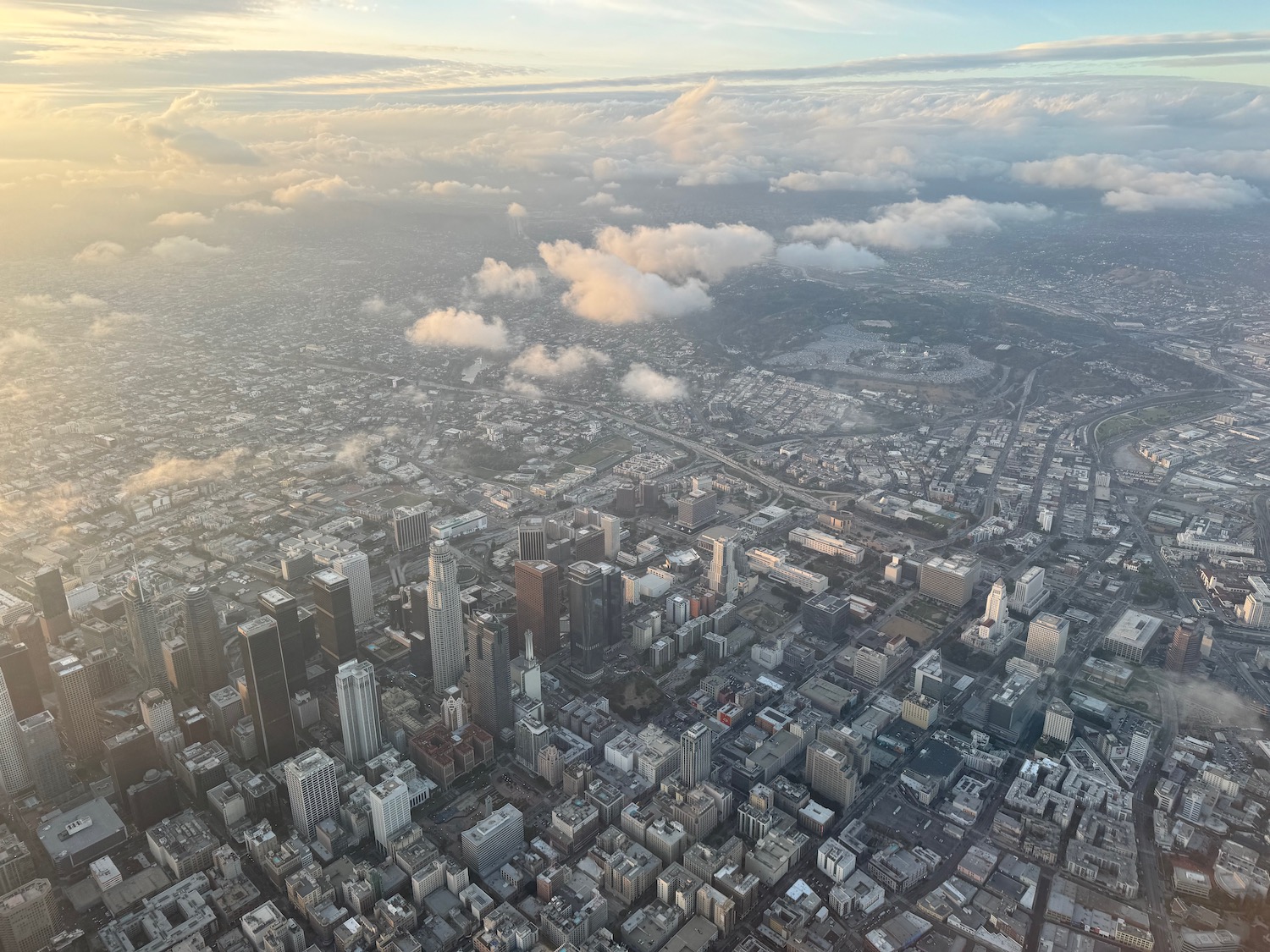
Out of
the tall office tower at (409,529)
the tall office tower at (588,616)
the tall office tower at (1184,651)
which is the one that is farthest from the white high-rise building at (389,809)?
the tall office tower at (1184,651)

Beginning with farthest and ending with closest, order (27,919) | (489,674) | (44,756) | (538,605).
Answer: (538,605) < (489,674) < (44,756) < (27,919)

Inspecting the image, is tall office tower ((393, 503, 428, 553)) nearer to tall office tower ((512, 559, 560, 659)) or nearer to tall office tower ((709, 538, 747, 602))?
tall office tower ((512, 559, 560, 659))

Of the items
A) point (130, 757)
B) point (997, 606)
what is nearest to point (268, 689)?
point (130, 757)

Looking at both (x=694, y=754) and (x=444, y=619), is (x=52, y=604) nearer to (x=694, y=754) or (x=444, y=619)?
(x=444, y=619)

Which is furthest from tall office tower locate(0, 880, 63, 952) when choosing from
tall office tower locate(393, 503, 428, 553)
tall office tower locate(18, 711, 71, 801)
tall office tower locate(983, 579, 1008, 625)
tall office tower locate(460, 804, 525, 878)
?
tall office tower locate(983, 579, 1008, 625)

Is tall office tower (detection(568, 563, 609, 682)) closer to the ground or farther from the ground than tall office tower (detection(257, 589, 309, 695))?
closer to the ground

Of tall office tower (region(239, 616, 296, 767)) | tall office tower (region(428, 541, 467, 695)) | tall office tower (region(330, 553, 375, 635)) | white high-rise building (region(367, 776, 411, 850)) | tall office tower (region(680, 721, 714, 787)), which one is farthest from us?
tall office tower (region(330, 553, 375, 635))
